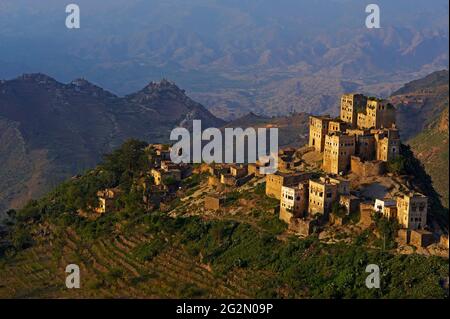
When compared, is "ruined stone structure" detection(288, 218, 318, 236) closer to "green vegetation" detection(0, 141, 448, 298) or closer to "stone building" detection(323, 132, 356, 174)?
"green vegetation" detection(0, 141, 448, 298)

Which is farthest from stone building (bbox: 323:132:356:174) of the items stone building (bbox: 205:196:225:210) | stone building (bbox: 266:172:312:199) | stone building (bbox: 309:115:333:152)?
stone building (bbox: 205:196:225:210)

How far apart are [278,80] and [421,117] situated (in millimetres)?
112128

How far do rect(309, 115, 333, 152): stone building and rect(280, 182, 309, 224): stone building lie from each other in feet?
17.9

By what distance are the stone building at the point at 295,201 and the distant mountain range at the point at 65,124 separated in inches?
1290

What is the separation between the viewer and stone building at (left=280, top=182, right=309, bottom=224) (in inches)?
1325

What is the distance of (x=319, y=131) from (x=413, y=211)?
9.28 m

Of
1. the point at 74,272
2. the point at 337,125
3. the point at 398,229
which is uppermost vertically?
the point at 337,125

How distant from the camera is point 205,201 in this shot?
37438mm

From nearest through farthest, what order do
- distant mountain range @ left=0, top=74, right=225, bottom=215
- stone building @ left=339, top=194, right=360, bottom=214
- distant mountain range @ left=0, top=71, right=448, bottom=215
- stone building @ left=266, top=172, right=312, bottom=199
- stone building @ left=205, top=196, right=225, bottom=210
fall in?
stone building @ left=339, top=194, right=360, bottom=214, stone building @ left=266, top=172, right=312, bottom=199, stone building @ left=205, top=196, right=225, bottom=210, distant mountain range @ left=0, top=71, right=448, bottom=215, distant mountain range @ left=0, top=74, right=225, bottom=215

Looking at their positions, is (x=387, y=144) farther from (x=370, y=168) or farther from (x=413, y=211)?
(x=413, y=211)

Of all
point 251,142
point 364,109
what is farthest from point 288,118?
point 364,109

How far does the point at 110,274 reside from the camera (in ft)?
111

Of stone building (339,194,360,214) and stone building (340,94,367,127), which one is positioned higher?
stone building (340,94,367,127)
